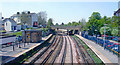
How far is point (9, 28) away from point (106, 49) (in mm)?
29818

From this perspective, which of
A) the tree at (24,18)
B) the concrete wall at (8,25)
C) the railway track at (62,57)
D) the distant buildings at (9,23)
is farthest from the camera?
the tree at (24,18)

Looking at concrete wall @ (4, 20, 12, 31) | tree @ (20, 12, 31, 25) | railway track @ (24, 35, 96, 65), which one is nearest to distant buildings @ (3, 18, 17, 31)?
concrete wall @ (4, 20, 12, 31)

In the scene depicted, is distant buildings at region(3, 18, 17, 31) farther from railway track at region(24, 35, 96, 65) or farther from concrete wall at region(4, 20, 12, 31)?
railway track at region(24, 35, 96, 65)

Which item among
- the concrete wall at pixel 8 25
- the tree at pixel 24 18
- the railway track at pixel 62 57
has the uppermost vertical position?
the tree at pixel 24 18

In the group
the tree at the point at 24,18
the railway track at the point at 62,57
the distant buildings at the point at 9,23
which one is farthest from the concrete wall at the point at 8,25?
the tree at the point at 24,18

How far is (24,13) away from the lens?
6244 centimetres

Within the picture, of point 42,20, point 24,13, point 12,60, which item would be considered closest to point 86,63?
point 12,60

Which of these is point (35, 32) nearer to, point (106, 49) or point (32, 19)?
point (106, 49)

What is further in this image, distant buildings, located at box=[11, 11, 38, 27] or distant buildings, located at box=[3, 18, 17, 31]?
distant buildings, located at box=[11, 11, 38, 27]

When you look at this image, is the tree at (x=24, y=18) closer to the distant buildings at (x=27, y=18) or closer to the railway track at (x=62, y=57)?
the distant buildings at (x=27, y=18)

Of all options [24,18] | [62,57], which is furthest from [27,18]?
A: [62,57]

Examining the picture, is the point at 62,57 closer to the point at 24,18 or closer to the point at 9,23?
the point at 9,23

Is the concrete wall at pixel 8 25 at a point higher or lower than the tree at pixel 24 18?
lower

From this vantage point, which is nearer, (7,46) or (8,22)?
(7,46)
